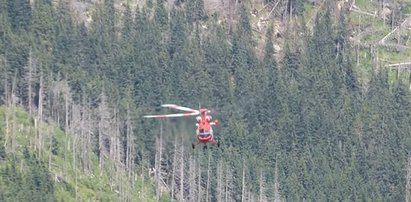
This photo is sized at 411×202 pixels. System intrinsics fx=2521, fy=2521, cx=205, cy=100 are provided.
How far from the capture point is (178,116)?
654ft

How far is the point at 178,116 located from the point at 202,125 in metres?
5.74

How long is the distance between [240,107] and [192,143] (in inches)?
192

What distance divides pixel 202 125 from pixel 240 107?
232 inches

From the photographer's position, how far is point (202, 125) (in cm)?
19388

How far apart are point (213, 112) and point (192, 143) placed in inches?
123

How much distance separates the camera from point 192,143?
199875 mm

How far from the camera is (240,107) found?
19875 centimetres

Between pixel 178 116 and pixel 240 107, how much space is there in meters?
4.97

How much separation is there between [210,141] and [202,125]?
1.42 metres

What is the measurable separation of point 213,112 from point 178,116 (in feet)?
9.21

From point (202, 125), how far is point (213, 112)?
5.17 meters

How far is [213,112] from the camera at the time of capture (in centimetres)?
19888
